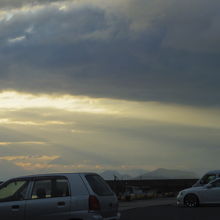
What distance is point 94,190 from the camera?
41.6 ft

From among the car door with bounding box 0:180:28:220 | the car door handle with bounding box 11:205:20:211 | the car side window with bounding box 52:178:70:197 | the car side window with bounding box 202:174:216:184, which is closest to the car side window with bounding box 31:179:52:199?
the car side window with bounding box 52:178:70:197

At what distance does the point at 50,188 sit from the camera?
13.0 m

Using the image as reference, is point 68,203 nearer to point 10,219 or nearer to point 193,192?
point 10,219

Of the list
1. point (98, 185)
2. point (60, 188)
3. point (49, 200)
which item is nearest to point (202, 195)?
point (98, 185)

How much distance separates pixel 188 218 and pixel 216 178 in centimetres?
750

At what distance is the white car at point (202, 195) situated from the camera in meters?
25.7

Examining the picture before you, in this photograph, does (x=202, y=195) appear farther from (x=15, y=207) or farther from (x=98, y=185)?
(x=15, y=207)

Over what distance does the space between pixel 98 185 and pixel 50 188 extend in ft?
3.91

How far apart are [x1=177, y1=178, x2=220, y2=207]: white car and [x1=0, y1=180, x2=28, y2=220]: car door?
1446cm

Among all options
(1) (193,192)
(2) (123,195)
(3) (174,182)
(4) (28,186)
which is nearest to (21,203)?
(4) (28,186)

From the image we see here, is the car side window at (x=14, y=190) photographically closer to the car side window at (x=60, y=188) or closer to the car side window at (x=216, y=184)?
the car side window at (x=60, y=188)

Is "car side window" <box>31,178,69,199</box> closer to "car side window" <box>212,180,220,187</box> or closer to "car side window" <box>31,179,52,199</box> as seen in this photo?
"car side window" <box>31,179,52,199</box>

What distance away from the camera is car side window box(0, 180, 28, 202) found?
43.4 feet

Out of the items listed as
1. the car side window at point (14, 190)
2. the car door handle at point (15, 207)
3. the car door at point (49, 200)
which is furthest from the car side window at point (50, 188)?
the car door handle at point (15, 207)
